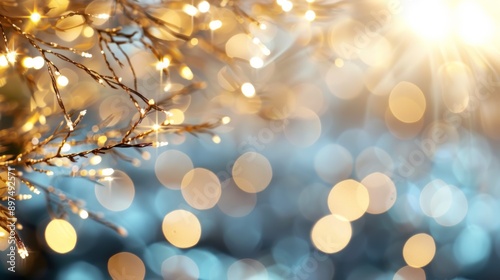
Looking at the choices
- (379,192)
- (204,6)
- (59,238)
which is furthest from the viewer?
(379,192)

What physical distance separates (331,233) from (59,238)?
1.60 metres

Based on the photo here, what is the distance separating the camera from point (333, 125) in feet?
10.4

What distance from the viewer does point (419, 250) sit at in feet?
10.5

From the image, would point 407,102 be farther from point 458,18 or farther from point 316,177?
point 316,177

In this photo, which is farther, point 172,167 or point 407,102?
point 172,167

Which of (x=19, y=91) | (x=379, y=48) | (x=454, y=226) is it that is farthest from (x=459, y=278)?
(x=19, y=91)

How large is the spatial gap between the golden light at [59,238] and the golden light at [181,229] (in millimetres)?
540

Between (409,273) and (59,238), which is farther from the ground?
(59,238)

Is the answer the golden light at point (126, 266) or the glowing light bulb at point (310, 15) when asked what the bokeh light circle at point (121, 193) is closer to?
the golden light at point (126, 266)

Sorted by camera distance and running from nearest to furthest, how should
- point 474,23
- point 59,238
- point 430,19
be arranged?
point 474,23, point 430,19, point 59,238

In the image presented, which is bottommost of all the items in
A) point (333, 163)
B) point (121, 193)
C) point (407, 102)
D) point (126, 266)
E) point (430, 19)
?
point (126, 266)

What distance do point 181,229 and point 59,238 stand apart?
Result: 0.68 meters

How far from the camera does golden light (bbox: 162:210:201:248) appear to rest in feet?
10.2

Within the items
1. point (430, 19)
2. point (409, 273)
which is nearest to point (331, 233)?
point (409, 273)
